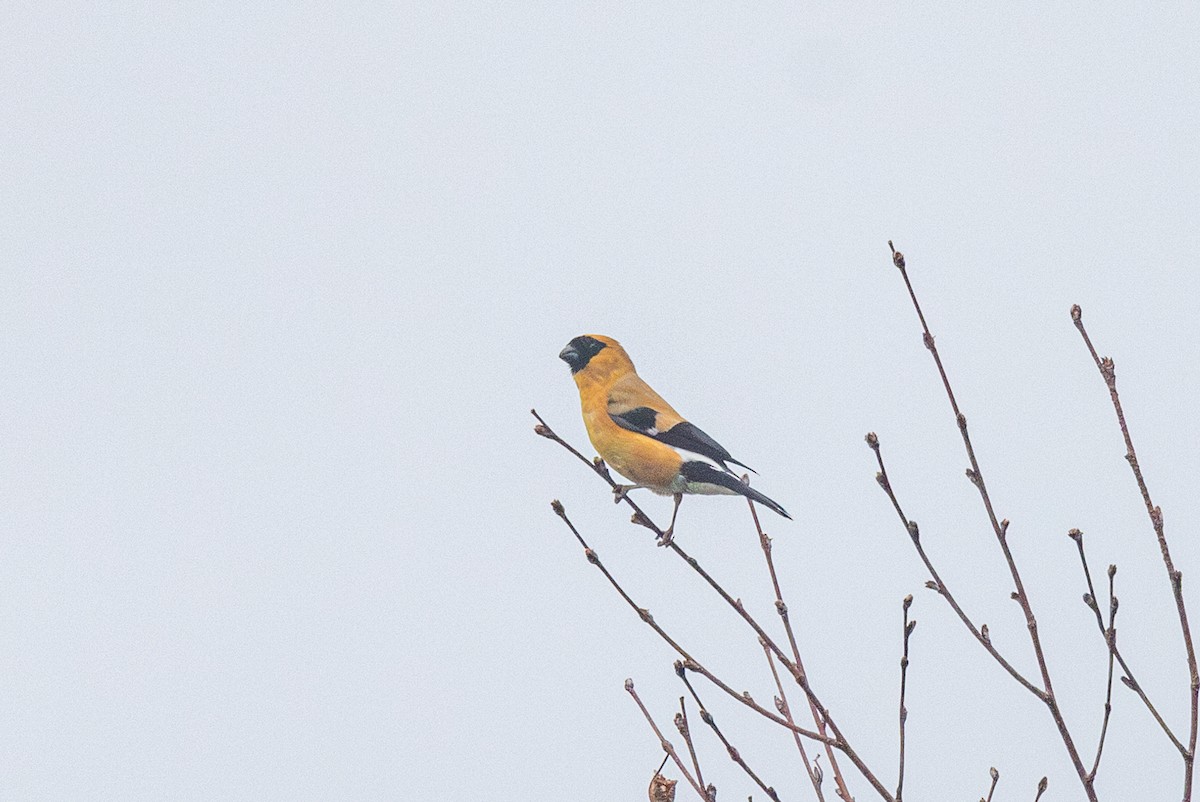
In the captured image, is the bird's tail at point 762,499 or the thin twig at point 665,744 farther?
the bird's tail at point 762,499

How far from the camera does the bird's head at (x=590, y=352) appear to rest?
28.4ft

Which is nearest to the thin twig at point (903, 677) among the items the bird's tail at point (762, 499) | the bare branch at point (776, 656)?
the bare branch at point (776, 656)

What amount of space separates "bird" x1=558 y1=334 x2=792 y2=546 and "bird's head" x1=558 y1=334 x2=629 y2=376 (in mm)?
12

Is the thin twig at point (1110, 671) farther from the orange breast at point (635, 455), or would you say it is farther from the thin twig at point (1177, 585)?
the orange breast at point (635, 455)

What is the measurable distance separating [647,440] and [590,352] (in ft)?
3.77

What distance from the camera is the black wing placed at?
7.57m

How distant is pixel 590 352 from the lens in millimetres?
8719

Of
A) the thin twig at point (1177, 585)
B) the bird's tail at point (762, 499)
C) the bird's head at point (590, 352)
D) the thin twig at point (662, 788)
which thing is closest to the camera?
the thin twig at point (1177, 585)

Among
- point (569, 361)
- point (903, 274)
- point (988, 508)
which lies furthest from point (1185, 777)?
point (569, 361)

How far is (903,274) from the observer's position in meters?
3.93

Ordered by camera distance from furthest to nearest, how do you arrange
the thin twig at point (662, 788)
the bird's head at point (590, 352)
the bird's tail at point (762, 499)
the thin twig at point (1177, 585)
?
the bird's head at point (590, 352), the bird's tail at point (762, 499), the thin twig at point (662, 788), the thin twig at point (1177, 585)

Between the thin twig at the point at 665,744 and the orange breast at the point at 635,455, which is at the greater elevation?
the orange breast at the point at 635,455

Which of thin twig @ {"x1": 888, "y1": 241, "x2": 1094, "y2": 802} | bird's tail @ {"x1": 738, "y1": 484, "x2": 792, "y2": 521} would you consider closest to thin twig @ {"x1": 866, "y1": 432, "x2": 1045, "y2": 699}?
thin twig @ {"x1": 888, "y1": 241, "x2": 1094, "y2": 802}

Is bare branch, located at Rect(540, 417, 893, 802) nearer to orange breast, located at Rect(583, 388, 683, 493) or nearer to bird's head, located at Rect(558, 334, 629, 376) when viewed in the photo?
orange breast, located at Rect(583, 388, 683, 493)
